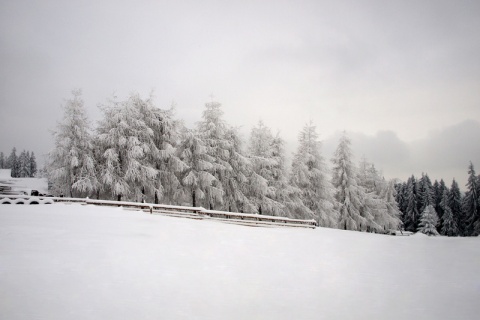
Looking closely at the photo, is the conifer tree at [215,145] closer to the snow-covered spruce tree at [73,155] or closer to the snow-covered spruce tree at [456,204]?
the snow-covered spruce tree at [73,155]

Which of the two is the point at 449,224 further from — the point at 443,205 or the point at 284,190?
the point at 284,190

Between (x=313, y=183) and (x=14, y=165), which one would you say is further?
(x=14, y=165)

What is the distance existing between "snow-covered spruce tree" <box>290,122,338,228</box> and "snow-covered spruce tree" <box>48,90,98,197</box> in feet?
71.6

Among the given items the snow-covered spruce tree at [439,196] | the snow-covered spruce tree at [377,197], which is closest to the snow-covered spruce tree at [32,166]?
the snow-covered spruce tree at [377,197]

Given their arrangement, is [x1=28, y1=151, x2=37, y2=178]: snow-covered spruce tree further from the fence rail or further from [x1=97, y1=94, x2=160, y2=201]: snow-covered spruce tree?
the fence rail

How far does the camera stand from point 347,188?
36.3 metres

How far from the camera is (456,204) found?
62.2 m

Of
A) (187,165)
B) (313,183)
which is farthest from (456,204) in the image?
(187,165)

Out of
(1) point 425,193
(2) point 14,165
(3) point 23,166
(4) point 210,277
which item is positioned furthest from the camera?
(2) point 14,165

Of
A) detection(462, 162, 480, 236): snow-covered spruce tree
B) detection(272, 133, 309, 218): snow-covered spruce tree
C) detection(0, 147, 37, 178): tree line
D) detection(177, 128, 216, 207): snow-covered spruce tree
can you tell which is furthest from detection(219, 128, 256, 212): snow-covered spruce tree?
detection(0, 147, 37, 178): tree line

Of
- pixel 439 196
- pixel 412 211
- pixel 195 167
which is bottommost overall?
pixel 412 211

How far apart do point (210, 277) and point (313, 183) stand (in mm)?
26541

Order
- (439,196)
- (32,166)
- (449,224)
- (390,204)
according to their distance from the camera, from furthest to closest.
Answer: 1. (32,166)
2. (439,196)
3. (449,224)
4. (390,204)

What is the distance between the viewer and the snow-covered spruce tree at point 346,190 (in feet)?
118
